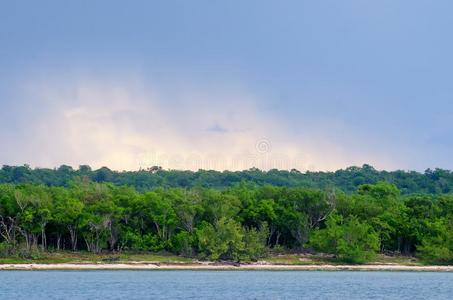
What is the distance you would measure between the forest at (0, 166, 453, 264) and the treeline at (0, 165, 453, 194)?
6568cm

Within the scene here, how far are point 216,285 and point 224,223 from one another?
28.7 meters

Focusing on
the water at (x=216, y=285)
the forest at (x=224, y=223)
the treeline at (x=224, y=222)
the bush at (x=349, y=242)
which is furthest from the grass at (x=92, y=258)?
the bush at (x=349, y=242)

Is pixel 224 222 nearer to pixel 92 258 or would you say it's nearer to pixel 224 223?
pixel 224 223

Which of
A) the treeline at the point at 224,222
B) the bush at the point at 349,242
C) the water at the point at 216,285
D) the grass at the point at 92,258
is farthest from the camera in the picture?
the bush at the point at 349,242

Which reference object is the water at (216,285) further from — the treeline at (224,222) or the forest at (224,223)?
the treeline at (224,222)

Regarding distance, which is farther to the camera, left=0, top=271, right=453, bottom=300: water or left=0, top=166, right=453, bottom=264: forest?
left=0, top=166, right=453, bottom=264: forest

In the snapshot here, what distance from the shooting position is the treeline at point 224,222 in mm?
98000

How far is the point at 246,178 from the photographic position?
7470 inches

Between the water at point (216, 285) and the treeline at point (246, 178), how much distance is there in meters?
Answer: 87.6

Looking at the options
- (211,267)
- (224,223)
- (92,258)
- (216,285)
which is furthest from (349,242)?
(216,285)

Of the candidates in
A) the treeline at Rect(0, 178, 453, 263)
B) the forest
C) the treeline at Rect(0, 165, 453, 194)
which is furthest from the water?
the treeline at Rect(0, 165, 453, 194)

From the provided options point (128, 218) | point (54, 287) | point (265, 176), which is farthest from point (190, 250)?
point (265, 176)

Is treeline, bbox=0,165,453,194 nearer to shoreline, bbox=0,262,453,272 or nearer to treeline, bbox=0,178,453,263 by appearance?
treeline, bbox=0,178,453,263

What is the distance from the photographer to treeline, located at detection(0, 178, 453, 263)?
322ft
